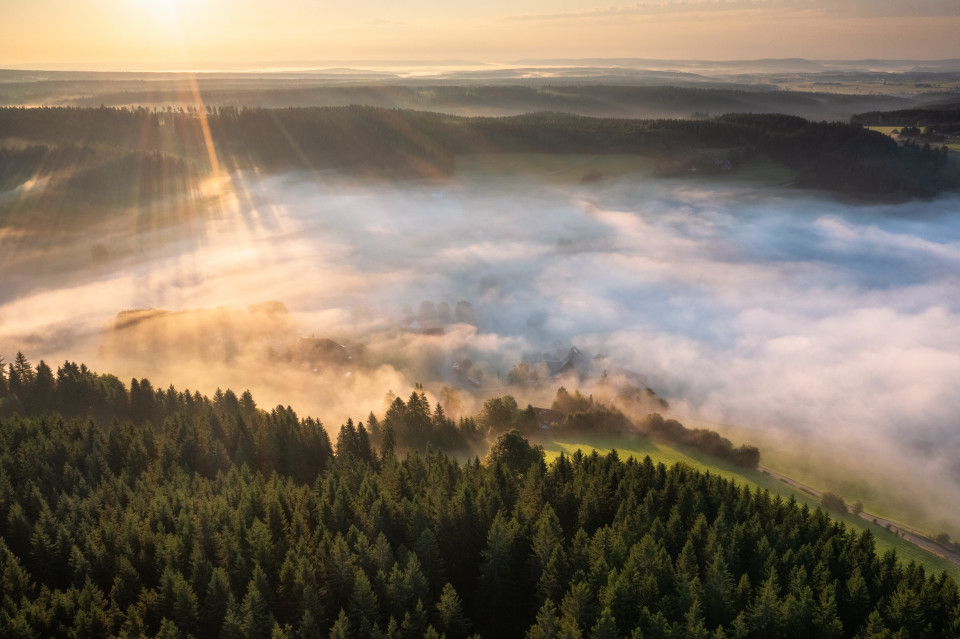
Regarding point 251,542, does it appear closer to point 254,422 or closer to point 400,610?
point 400,610

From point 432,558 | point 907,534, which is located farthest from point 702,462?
point 432,558

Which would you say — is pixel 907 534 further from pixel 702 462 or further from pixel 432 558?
pixel 432 558

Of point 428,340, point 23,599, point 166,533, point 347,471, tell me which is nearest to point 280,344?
point 428,340

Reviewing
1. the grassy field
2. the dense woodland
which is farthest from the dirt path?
the dense woodland

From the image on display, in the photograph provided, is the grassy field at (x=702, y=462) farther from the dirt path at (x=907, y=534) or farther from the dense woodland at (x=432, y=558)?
the dense woodland at (x=432, y=558)

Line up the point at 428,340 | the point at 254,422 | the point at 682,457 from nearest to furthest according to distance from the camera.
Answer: the point at 254,422
the point at 682,457
the point at 428,340

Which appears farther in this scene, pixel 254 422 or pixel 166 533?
pixel 254 422
